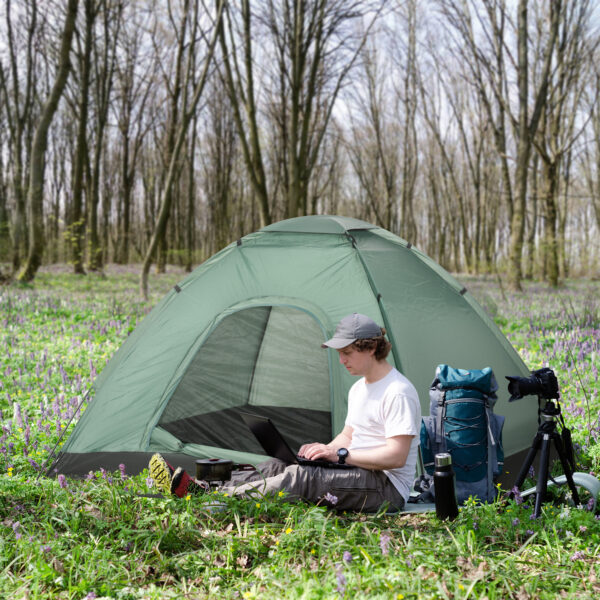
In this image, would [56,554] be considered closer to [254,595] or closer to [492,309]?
[254,595]

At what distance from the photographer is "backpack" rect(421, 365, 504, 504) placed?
351 cm

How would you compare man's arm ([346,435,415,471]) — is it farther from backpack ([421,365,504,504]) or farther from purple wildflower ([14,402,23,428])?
purple wildflower ([14,402,23,428])

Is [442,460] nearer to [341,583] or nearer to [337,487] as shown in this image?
[337,487]


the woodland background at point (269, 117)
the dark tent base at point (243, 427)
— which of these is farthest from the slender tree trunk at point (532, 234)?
the dark tent base at point (243, 427)

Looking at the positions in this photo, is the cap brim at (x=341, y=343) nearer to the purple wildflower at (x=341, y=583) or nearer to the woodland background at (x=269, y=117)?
the purple wildflower at (x=341, y=583)

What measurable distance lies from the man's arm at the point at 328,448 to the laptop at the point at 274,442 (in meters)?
0.03

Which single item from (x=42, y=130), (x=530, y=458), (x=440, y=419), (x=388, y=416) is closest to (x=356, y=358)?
(x=388, y=416)

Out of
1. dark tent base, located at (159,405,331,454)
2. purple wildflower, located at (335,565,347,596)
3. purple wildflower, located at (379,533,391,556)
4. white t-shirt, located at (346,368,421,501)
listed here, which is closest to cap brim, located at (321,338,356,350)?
white t-shirt, located at (346,368,421,501)

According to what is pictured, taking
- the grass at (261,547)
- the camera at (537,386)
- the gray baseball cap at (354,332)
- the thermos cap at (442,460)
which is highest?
the gray baseball cap at (354,332)

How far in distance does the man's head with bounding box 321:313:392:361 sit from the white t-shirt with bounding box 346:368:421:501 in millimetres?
170

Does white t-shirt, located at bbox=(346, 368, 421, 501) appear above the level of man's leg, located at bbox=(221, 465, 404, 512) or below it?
above

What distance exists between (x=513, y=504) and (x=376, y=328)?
49.7 inches

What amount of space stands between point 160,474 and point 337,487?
1069 millimetres

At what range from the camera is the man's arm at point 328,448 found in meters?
3.41
